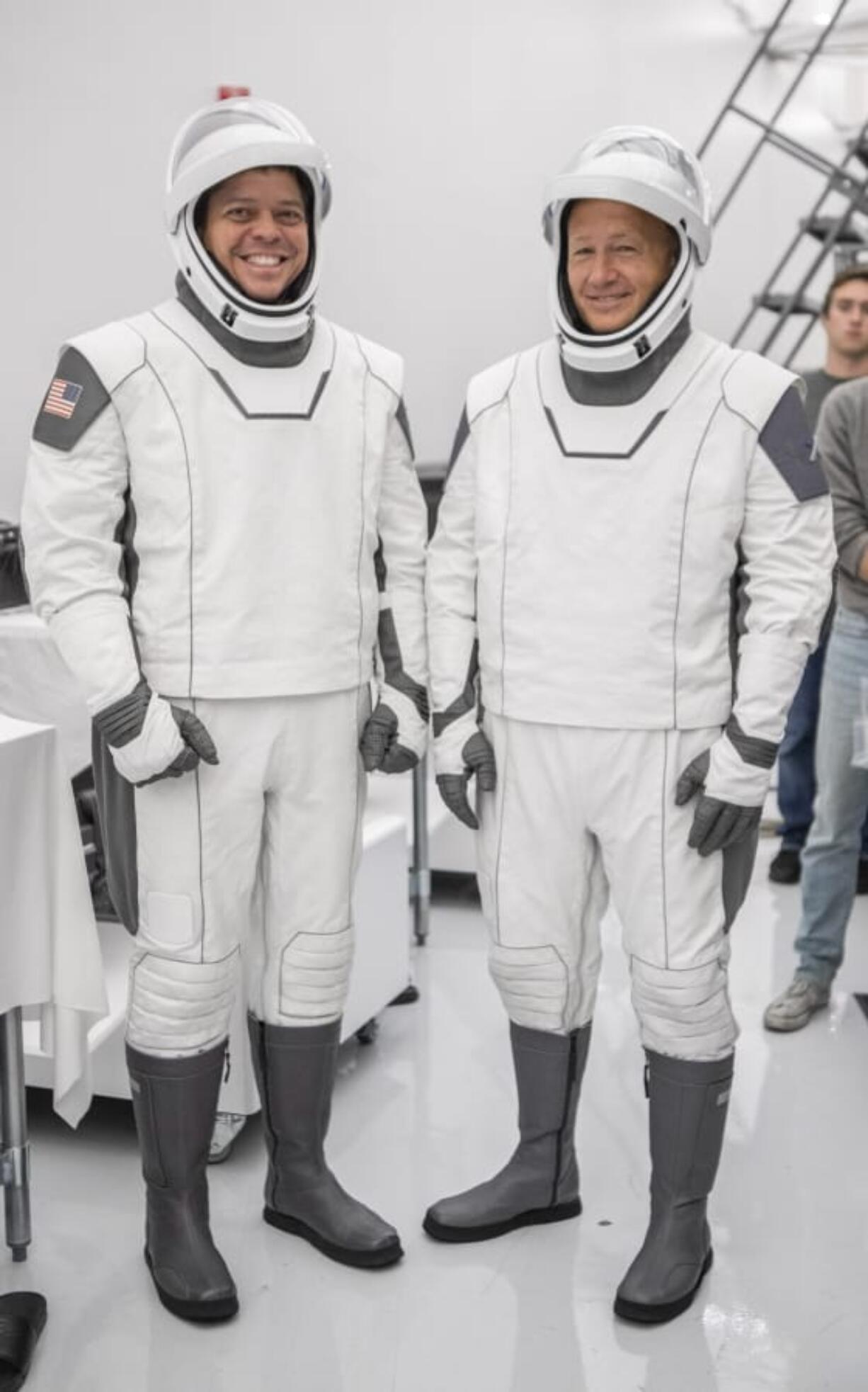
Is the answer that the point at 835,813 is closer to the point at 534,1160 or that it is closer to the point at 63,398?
the point at 534,1160

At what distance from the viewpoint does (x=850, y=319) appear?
3.29 meters

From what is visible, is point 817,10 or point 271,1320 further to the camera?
point 817,10

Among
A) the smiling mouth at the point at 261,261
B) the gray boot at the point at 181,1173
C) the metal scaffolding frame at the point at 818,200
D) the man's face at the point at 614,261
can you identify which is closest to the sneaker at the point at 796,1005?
the gray boot at the point at 181,1173

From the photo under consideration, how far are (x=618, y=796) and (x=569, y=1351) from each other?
2.26 ft

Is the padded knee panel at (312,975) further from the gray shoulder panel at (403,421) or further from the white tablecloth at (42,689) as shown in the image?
the white tablecloth at (42,689)

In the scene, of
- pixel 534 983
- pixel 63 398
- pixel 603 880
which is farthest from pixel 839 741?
pixel 63 398

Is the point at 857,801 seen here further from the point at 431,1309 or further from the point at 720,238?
the point at 720,238

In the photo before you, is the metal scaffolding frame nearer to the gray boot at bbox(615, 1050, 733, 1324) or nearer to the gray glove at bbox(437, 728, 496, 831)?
the gray glove at bbox(437, 728, 496, 831)

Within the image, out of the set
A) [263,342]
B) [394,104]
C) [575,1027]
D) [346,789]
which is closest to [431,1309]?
[575,1027]

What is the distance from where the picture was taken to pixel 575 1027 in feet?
6.41

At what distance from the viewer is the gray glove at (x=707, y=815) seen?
1.74 meters

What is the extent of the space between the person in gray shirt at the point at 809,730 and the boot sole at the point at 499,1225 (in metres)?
1.69

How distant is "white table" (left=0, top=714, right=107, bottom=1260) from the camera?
6.00 ft

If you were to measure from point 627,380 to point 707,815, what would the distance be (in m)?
0.55
